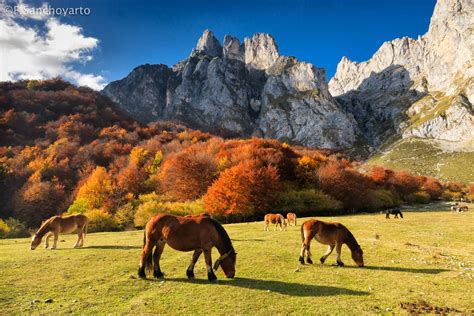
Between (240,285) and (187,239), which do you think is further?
(187,239)

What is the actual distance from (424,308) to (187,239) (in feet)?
24.7

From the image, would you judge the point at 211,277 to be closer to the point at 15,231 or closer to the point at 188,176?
the point at 15,231

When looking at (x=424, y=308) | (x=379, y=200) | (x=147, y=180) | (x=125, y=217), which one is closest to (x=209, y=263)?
(x=424, y=308)

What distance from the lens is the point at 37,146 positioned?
8938cm

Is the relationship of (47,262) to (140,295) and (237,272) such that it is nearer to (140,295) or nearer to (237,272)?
(140,295)

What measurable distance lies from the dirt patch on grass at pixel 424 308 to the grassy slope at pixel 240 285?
303mm

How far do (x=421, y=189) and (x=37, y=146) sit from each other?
12347cm

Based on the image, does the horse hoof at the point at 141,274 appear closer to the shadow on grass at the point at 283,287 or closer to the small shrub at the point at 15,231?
the shadow on grass at the point at 283,287

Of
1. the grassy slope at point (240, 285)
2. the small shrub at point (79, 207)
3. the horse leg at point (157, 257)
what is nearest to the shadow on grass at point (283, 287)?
the grassy slope at point (240, 285)

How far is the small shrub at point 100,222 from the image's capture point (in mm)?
45656

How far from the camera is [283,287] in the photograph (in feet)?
35.8

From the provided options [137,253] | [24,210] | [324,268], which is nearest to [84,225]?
[137,253]

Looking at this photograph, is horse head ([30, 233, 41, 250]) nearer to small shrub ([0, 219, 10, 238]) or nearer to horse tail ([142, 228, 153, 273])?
horse tail ([142, 228, 153, 273])

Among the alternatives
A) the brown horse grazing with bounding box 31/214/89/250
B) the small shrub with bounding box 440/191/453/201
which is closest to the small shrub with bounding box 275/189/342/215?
the brown horse grazing with bounding box 31/214/89/250
